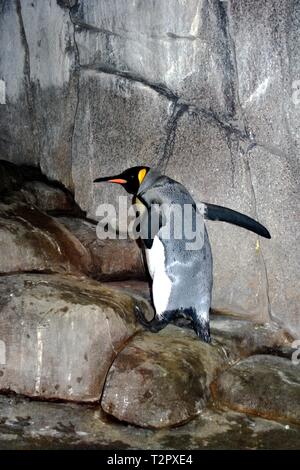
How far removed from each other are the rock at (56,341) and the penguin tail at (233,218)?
847 millimetres

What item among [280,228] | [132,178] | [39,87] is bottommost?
[280,228]

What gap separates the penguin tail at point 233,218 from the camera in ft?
11.5

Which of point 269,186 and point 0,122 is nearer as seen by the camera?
point 269,186

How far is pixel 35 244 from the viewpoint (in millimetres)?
3629

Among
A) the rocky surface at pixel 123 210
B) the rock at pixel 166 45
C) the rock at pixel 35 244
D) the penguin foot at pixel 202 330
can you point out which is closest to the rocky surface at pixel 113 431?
the rocky surface at pixel 123 210

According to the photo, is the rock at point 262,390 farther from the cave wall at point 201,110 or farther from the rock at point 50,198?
the rock at point 50,198

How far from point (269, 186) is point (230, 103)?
0.54m

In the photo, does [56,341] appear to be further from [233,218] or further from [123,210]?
[123,210]

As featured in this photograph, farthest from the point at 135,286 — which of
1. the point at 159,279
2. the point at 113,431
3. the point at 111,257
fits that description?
the point at 113,431

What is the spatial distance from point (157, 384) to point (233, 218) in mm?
1140

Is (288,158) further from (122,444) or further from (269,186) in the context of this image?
(122,444)

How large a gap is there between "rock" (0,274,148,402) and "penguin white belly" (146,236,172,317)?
0.36 metres

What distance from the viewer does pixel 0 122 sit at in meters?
5.23

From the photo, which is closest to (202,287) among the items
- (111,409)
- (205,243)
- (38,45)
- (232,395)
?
(205,243)
